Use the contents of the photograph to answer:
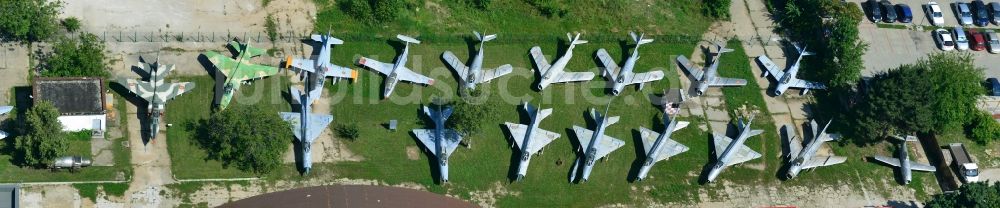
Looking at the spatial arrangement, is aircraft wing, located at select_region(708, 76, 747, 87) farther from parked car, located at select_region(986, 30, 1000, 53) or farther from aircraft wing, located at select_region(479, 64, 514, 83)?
parked car, located at select_region(986, 30, 1000, 53)

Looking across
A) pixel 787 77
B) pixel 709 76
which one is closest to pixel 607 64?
pixel 709 76

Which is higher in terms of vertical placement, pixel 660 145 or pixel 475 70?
pixel 475 70

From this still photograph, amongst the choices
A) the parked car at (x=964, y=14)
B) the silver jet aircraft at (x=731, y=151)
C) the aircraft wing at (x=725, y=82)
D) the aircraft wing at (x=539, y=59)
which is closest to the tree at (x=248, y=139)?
the aircraft wing at (x=539, y=59)

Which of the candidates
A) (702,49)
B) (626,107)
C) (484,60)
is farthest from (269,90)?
Answer: (702,49)

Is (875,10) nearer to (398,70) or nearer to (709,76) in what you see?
(709,76)

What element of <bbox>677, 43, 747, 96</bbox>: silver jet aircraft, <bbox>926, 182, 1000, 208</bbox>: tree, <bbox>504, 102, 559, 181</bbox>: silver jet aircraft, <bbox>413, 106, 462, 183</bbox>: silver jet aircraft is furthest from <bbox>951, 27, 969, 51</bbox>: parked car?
<bbox>413, 106, 462, 183</bbox>: silver jet aircraft

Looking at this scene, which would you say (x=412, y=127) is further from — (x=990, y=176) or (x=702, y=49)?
(x=990, y=176)

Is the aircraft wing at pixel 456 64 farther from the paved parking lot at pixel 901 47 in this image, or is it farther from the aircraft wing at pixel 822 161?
the paved parking lot at pixel 901 47
